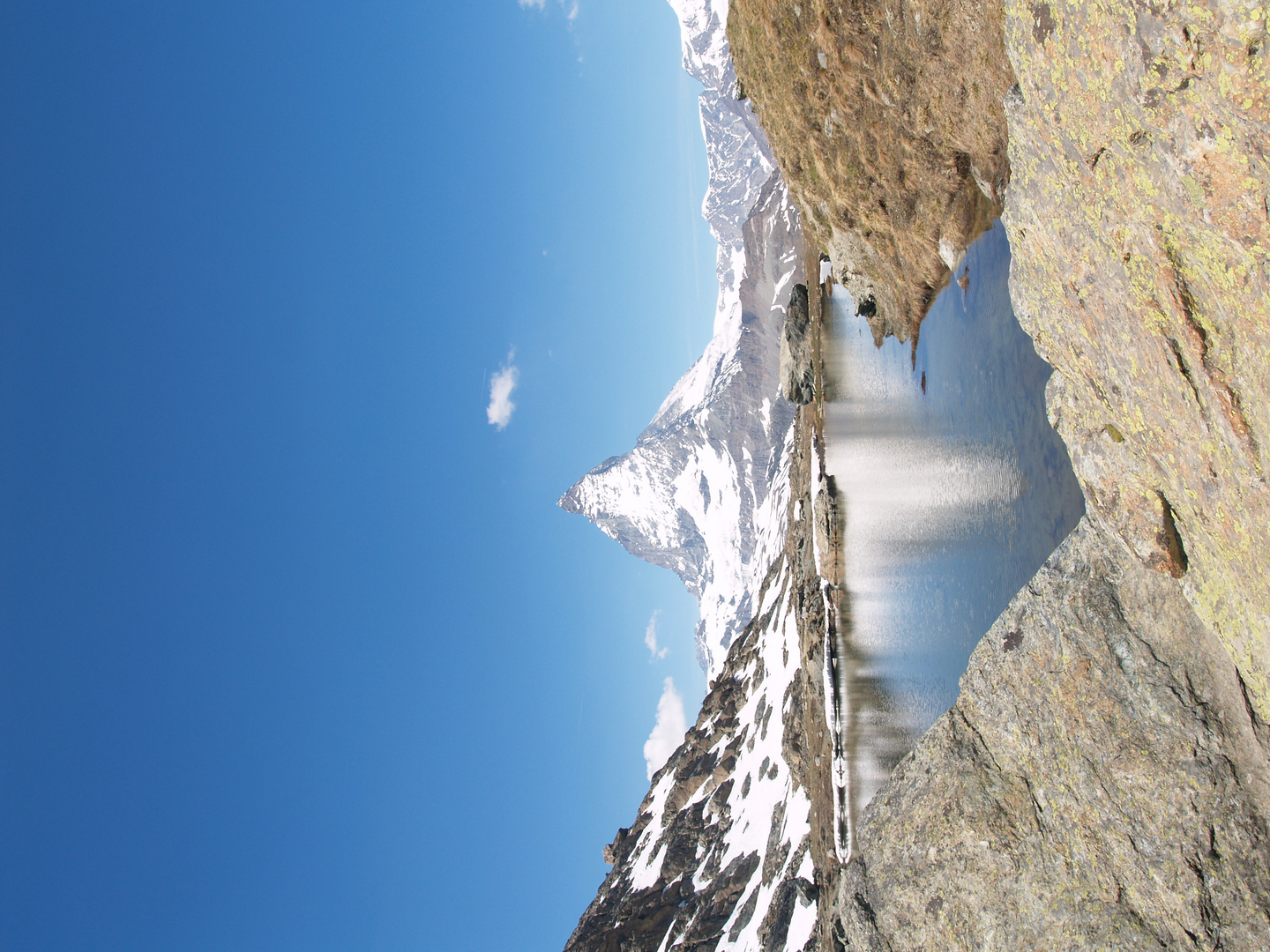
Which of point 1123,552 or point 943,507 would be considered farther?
point 943,507

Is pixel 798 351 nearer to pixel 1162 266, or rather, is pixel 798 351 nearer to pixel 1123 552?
pixel 1123 552

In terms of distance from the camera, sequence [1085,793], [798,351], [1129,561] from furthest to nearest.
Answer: [798,351], [1085,793], [1129,561]

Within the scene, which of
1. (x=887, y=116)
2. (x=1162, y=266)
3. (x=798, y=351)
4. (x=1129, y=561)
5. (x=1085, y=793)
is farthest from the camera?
(x=798, y=351)

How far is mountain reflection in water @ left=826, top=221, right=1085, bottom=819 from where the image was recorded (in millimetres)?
19891

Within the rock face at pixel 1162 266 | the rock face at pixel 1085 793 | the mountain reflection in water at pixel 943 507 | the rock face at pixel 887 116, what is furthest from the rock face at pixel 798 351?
the rock face at pixel 1162 266

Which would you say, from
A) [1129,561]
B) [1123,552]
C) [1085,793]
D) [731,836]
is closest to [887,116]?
[1123,552]

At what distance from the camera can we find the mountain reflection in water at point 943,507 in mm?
19891

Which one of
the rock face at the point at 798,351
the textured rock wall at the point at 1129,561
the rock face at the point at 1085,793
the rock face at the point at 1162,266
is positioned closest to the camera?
the rock face at the point at 1162,266

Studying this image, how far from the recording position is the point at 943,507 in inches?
1084

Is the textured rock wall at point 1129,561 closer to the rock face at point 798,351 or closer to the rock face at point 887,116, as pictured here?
the rock face at point 887,116

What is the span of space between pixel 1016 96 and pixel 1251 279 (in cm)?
450

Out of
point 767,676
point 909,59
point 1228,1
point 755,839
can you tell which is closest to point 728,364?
point 767,676

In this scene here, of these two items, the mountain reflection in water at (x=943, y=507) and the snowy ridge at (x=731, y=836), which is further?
the snowy ridge at (x=731, y=836)

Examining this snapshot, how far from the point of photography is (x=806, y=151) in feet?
75.2
